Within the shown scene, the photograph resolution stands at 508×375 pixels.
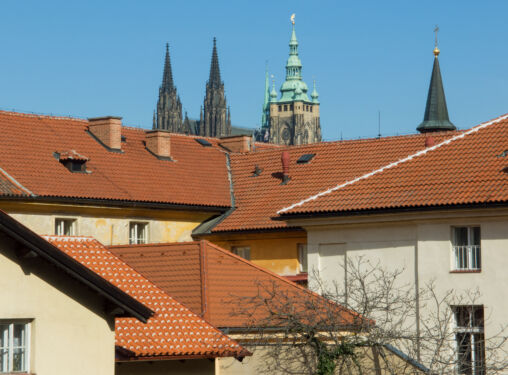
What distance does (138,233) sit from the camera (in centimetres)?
5144

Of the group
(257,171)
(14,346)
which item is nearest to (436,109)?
(257,171)

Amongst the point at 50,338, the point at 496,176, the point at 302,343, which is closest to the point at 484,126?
the point at 496,176

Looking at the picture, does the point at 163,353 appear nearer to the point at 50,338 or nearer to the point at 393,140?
the point at 50,338

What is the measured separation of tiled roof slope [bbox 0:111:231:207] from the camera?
48844 mm

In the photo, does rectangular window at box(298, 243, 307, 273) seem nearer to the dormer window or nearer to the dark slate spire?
the dormer window

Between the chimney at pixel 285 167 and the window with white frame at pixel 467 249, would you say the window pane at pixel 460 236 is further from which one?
the chimney at pixel 285 167

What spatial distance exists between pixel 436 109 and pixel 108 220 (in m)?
36.5

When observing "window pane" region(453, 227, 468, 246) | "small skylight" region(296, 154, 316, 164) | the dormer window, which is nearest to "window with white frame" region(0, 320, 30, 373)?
"window pane" region(453, 227, 468, 246)

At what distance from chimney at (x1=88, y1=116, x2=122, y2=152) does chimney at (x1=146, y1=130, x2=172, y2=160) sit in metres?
1.80

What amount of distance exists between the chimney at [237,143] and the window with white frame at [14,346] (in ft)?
117

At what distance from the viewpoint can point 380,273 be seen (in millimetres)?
39531

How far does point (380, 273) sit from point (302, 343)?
37.4ft

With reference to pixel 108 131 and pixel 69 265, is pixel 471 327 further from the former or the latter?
pixel 108 131

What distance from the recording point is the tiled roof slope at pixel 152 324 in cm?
2747
